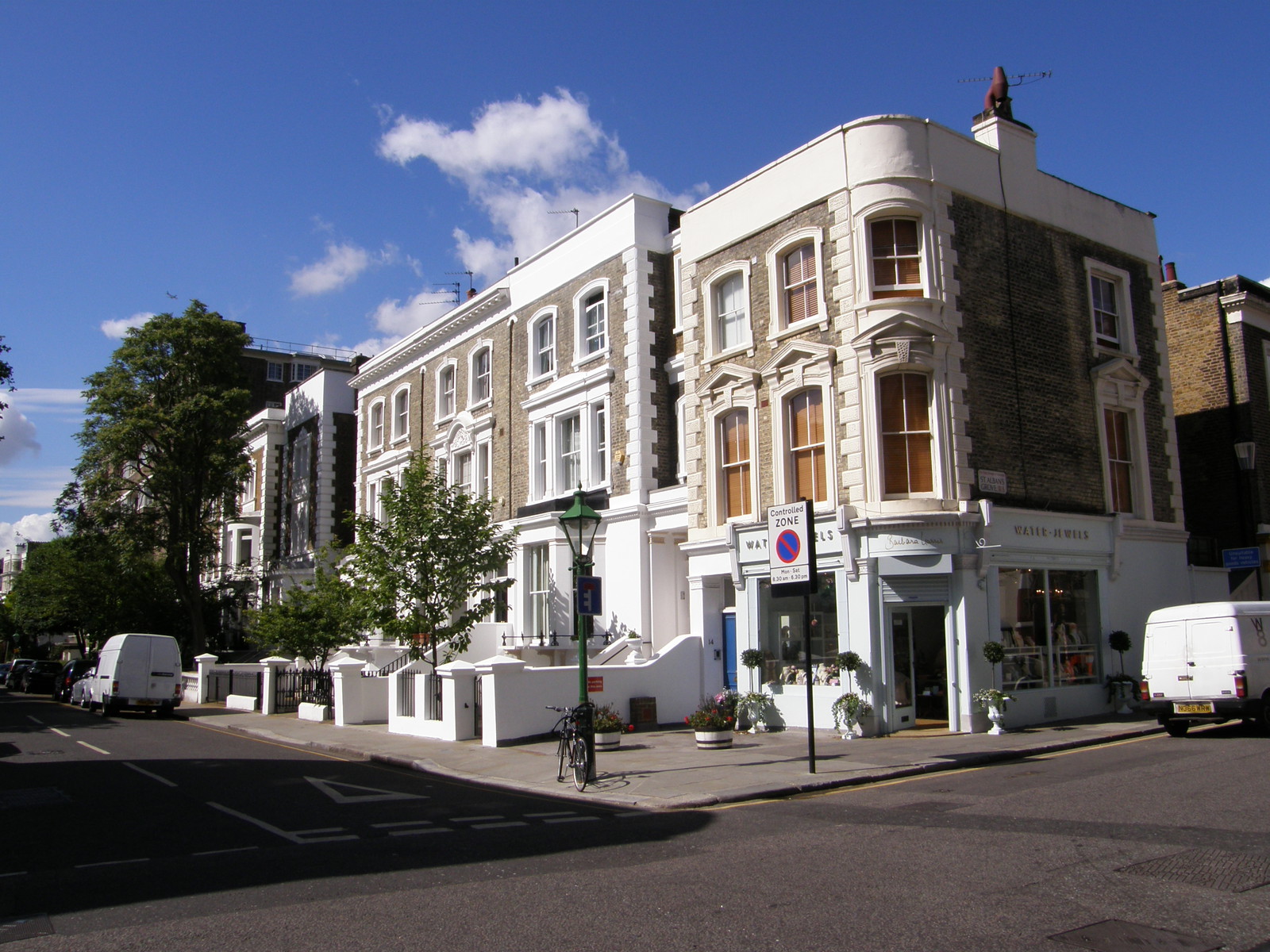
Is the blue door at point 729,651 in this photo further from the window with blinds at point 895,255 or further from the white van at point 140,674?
the white van at point 140,674

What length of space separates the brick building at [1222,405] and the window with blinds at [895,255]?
11.2m

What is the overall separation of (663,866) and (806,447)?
1214cm

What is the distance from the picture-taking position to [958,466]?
17781 millimetres

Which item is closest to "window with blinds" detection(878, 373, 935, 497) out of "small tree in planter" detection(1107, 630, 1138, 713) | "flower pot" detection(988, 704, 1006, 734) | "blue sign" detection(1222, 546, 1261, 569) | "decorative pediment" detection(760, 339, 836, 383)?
"decorative pediment" detection(760, 339, 836, 383)

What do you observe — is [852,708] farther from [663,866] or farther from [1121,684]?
[663,866]

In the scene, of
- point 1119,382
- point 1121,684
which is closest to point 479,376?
point 1119,382

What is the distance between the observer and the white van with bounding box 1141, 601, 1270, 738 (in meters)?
14.8

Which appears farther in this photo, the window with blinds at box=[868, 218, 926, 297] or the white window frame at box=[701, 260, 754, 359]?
the white window frame at box=[701, 260, 754, 359]

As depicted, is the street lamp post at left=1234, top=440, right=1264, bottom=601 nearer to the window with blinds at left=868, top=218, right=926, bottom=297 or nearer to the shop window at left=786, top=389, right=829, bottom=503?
the window with blinds at left=868, top=218, right=926, bottom=297

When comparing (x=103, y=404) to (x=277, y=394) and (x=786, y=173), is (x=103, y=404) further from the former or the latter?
(x=786, y=173)

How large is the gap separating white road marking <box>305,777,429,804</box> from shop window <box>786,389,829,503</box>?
948 cm

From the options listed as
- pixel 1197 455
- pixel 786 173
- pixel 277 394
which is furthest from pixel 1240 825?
pixel 277 394

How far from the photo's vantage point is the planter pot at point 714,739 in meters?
16.8

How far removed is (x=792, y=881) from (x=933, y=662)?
478 inches
